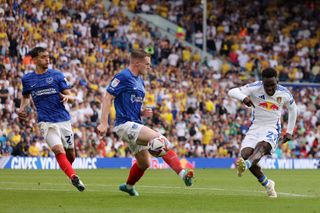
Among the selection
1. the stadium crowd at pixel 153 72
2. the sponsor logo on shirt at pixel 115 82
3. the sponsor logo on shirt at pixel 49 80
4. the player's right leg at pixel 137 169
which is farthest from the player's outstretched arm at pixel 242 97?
the stadium crowd at pixel 153 72

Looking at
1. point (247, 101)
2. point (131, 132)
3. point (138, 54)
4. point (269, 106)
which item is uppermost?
point (138, 54)

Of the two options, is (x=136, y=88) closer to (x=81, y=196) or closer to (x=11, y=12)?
(x=81, y=196)

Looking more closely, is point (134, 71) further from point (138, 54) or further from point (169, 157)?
point (169, 157)

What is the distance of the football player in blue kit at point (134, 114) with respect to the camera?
15.8 metres

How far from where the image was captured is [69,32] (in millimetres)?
39125

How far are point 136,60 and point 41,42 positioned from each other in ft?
68.8

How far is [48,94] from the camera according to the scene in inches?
692

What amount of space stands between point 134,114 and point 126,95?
13.9 inches

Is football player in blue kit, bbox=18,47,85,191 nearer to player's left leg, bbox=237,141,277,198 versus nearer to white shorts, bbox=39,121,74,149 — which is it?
white shorts, bbox=39,121,74,149

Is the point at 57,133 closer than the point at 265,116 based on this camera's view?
No

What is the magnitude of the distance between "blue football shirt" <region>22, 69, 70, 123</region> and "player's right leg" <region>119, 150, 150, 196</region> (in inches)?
74.8

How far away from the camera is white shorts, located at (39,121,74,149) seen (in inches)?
679

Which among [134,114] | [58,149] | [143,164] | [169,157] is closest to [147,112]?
[134,114]

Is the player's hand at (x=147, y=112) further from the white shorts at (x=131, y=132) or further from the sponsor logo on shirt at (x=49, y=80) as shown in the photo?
the sponsor logo on shirt at (x=49, y=80)
